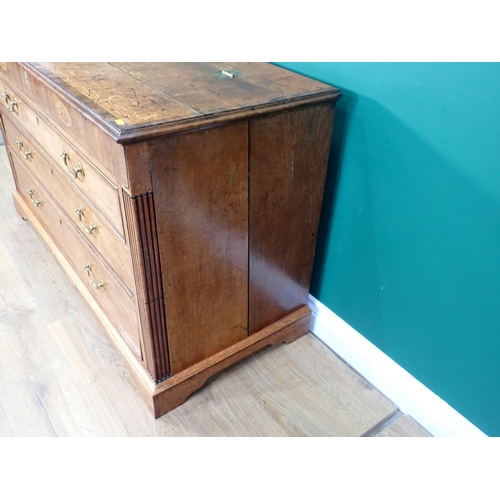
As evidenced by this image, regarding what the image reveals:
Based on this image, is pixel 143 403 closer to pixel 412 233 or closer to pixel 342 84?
pixel 412 233

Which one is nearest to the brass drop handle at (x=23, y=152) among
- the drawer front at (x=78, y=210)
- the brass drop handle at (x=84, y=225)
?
the drawer front at (x=78, y=210)

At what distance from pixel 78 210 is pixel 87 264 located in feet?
0.71

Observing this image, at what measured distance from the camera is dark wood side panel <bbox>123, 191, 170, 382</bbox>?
0.95 meters

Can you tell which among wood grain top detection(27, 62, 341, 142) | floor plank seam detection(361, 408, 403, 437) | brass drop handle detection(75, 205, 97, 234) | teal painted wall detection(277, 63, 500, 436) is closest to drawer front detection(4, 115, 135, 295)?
brass drop handle detection(75, 205, 97, 234)

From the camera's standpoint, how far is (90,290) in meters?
1.50

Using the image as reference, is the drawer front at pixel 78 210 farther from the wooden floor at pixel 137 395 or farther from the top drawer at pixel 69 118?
the wooden floor at pixel 137 395

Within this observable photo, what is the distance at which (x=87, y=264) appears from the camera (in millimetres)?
1419

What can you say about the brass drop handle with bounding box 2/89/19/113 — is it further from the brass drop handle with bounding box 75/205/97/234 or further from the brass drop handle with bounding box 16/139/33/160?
the brass drop handle with bounding box 75/205/97/234

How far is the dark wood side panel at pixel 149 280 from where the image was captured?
3.12ft

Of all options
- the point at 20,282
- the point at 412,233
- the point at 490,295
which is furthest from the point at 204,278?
the point at 20,282

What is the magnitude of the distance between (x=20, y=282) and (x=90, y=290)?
41 centimetres

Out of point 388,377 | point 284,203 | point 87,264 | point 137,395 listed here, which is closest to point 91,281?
point 87,264

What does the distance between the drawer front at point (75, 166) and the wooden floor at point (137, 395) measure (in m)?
0.55

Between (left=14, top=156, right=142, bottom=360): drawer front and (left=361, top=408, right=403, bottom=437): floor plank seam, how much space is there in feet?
2.19
